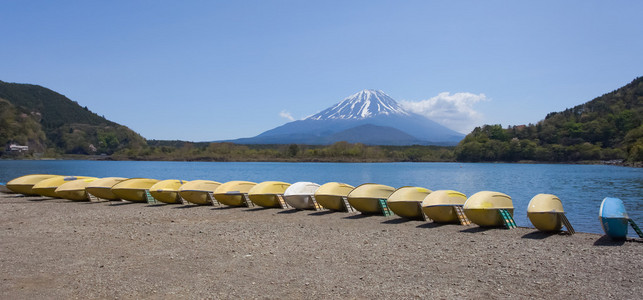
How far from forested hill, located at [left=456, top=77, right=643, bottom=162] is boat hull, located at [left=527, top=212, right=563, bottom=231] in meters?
123

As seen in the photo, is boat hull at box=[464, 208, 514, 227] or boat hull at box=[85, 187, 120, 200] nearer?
boat hull at box=[464, 208, 514, 227]

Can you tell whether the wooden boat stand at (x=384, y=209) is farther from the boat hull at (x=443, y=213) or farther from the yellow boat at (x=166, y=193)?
the yellow boat at (x=166, y=193)

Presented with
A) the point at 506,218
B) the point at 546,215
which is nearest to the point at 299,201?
the point at 506,218

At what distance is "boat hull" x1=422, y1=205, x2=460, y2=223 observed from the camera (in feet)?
46.6

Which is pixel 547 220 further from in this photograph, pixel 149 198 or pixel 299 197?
pixel 149 198

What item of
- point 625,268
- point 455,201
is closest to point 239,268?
point 625,268

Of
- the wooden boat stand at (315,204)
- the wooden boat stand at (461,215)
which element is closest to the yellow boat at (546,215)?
the wooden boat stand at (461,215)

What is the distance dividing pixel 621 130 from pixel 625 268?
152076mm

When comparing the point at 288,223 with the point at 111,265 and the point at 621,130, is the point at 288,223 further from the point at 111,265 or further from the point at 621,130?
the point at 621,130

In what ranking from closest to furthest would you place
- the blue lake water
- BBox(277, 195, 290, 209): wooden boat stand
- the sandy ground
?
the sandy ground
BBox(277, 195, 290, 209): wooden boat stand
the blue lake water

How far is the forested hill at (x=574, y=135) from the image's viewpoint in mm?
137875

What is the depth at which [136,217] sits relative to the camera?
634 inches

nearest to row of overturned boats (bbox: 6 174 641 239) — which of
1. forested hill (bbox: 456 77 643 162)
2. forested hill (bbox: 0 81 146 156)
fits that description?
forested hill (bbox: 456 77 643 162)

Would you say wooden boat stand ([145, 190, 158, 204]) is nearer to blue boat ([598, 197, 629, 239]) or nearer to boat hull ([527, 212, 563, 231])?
boat hull ([527, 212, 563, 231])
